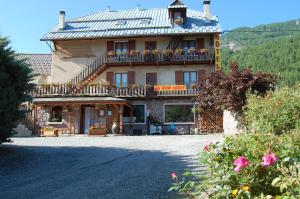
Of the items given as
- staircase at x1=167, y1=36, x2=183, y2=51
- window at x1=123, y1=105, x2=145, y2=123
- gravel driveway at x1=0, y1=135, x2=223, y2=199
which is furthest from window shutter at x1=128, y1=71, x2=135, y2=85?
gravel driveway at x1=0, y1=135, x2=223, y2=199

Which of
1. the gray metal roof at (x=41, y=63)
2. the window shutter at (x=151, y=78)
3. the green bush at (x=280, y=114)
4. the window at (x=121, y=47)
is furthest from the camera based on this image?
the gray metal roof at (x=41, y=63)

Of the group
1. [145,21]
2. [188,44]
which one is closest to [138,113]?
[188,44]

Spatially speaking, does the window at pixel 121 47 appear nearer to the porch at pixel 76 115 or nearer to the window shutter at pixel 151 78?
the window shutter at pixel 151 78

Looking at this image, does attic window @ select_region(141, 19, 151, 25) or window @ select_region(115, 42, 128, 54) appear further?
attic window @ select_region(141, 19, 151, 25)

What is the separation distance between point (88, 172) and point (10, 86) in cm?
412

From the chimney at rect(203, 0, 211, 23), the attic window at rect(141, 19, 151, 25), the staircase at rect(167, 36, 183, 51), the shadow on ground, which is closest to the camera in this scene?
the shadow on ground

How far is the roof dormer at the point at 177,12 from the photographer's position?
3284 centimetres

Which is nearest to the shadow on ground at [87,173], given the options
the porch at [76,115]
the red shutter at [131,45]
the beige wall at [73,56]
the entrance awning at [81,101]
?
the entrance awning at [81,101]

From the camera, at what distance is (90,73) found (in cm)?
3155

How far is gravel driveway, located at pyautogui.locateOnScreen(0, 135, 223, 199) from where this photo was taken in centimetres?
743

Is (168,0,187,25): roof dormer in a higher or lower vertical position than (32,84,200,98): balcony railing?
higher

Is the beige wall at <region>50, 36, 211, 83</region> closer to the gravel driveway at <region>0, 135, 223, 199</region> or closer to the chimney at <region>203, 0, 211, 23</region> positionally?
the chimney at <region>203, 0, 211, 23</region>

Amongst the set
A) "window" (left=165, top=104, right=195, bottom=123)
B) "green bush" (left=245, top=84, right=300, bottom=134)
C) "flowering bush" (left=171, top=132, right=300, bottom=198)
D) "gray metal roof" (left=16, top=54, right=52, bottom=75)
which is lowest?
"flowering bush" (left=171, top=132, right=300, bottom=198)

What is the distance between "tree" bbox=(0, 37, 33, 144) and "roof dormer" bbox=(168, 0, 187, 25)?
70.6 ft
